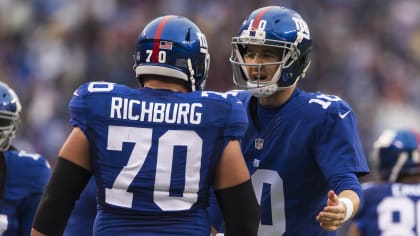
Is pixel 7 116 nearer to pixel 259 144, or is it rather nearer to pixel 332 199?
pixel 259 144

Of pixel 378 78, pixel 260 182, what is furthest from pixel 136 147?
pixel 378 78

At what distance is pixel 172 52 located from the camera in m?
4.12

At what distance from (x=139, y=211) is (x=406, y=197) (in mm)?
2440

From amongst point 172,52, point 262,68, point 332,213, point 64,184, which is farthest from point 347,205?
point 64,184

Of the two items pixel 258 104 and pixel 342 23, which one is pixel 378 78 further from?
pixel 258 104

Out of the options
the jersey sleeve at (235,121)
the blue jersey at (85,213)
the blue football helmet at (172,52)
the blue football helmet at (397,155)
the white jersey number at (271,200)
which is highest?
the blue football helmet at (172,52)

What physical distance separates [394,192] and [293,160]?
5.16 ft

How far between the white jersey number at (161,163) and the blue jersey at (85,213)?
2.20 metres

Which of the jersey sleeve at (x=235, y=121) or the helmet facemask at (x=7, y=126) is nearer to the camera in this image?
the jersey sleeve at (x=235, y=121)

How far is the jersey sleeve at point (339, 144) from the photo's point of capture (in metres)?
4.52

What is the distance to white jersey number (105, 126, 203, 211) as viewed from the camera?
3.99 meters

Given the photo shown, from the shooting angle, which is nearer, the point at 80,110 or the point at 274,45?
the point at 80,110

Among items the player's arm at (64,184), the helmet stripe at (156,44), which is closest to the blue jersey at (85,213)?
the player's arm at (64,184)

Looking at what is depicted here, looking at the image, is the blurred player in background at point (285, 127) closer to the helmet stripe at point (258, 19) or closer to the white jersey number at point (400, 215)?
the helmet stripe at point (258, 19)
